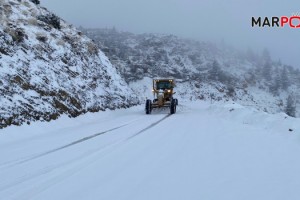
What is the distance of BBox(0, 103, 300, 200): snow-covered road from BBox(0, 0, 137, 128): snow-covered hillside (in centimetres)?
359

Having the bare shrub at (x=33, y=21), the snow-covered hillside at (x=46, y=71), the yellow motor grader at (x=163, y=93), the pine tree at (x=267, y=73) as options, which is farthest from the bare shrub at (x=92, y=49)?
the pine tree at (x=267, y=73)

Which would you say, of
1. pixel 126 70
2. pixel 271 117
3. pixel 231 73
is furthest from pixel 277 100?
pixel 271 117

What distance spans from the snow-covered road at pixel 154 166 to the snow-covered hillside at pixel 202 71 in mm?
50749

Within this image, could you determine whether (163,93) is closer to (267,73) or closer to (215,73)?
(215,73)

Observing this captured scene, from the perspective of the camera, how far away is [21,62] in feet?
55.0

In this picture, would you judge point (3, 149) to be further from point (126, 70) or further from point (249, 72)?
point (249, 72)

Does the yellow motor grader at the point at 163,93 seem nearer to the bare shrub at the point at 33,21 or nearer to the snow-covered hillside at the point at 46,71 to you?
the snow-covered hillside at the point at 46,71

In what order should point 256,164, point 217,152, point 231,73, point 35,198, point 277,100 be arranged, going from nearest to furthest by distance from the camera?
point 35,198 < point 256,164 < point 217,152 < point 277,100 < point 231,73

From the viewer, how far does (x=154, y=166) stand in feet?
21.5

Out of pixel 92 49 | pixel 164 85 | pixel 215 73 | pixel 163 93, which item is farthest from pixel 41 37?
pixel 215 73

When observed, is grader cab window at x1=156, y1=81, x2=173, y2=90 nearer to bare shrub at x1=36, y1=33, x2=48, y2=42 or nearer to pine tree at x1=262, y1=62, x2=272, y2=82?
bare shrub at x1=36, y1=33, x2=48, y2=42

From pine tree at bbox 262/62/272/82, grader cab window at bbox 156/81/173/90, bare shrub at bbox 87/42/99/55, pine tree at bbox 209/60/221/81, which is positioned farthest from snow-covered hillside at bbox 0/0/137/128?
pine tree at bbox 262/62/272/82

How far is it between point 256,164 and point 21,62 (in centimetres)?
1414

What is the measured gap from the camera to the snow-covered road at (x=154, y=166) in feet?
16.2
